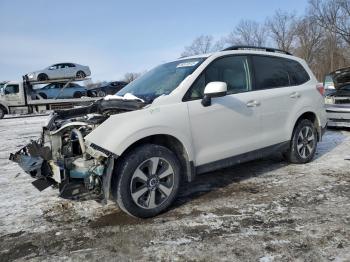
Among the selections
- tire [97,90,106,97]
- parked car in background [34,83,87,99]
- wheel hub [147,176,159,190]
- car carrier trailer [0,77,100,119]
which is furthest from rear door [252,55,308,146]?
tire [97,90,106,97]

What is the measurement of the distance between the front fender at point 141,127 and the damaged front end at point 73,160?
0.11 metres

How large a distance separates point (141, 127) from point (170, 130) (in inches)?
14.9

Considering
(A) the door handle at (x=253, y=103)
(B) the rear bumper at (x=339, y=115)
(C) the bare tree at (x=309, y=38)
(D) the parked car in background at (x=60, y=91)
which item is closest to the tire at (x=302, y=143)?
(A) the door handle at (x=253, y=103)

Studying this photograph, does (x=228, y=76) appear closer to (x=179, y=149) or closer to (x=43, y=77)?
(x=179, y=149)

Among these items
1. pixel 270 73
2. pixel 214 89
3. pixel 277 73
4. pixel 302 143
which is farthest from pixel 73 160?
pixel 302 143

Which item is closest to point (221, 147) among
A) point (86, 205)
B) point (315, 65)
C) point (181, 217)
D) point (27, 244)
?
point (181, 217)

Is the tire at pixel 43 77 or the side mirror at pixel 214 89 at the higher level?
the tire at pixel 43 77

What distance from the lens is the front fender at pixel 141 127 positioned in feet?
12.2

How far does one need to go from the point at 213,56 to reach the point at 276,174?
6.92ft

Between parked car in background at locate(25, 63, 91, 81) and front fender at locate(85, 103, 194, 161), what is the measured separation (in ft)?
60.1

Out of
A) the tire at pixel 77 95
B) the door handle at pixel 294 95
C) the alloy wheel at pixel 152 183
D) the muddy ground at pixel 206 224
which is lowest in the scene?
the muddy ground at pixel 206 224

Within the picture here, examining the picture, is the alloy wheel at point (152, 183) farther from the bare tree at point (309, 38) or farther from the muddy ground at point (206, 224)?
the bare tree at point (309, 38)

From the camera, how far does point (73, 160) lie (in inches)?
156

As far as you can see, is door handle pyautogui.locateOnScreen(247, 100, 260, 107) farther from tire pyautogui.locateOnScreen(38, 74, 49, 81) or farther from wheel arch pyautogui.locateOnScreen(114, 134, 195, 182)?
tire pyautogui.locateOnScreen(38, 74, 49, 81)
